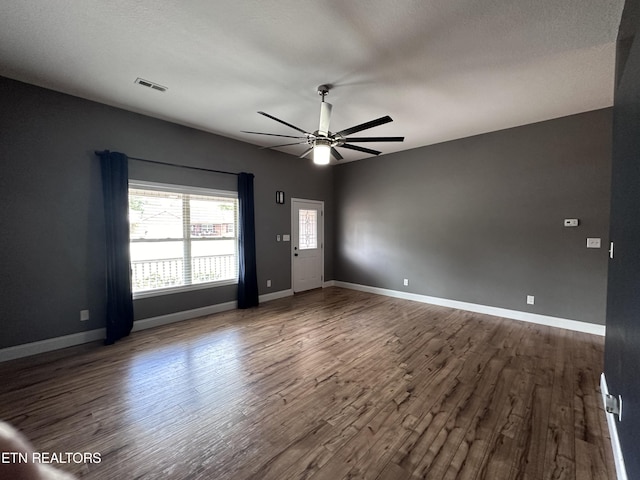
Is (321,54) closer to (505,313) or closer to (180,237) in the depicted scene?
(180,237)

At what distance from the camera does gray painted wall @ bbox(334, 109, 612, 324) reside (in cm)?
374

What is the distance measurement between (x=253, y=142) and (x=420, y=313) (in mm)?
4348

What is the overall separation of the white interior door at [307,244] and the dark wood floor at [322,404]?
238 cm

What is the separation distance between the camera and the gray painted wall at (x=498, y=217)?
3.74 metres

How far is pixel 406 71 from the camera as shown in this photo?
8.98 ft

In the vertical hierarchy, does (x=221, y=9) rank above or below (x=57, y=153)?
above

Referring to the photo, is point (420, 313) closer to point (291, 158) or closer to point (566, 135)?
point (566, 135)

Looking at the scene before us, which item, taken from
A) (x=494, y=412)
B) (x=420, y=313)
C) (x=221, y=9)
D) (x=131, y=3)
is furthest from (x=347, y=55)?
(x=420, y=313)

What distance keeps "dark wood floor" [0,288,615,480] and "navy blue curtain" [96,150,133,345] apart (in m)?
0.30

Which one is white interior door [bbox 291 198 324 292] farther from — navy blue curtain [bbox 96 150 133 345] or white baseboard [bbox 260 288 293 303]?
navy blue curtain [bbox 96 150 133 345]

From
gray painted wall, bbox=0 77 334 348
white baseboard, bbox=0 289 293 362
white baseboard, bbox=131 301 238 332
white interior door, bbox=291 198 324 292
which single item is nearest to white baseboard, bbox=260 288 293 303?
white interior door, bbox=291 198 324 292

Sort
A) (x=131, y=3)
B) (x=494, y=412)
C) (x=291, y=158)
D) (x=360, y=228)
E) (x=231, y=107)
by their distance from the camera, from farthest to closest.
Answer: (x=360, y=228), (x=291, y=158), (x=231, y=107), (x=494, y=412), (x=131, y=3)

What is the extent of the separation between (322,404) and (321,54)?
10.2 feet

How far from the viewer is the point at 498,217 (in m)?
4.47
